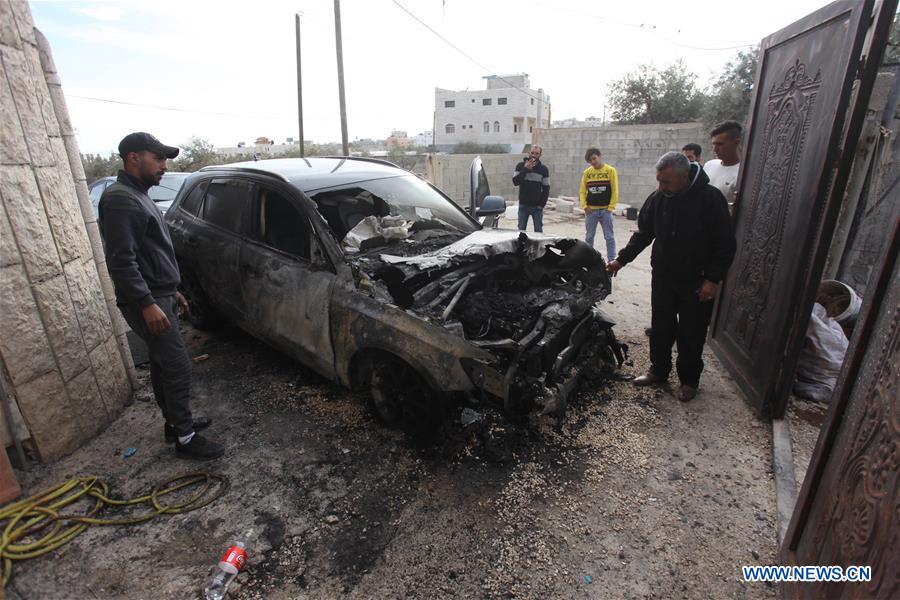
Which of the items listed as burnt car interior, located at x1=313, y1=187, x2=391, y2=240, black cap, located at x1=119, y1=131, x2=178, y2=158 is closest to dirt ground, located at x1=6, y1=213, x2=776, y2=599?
burnt car interior, located at x1=313, y1=187, x2=391, y2=240

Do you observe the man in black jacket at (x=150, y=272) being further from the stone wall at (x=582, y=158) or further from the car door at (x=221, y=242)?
the stone wall at (x=582, y=158)

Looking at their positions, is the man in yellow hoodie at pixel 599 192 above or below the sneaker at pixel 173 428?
above

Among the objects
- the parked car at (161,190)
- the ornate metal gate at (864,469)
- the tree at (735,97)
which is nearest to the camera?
the ornate metal gate at (864,469)

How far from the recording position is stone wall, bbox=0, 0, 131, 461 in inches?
97.3

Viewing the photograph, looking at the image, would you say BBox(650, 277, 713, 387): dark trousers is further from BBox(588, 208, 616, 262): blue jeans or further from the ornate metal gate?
BBox(588, 208, 616, 262): blue jeans

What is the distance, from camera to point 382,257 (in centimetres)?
311

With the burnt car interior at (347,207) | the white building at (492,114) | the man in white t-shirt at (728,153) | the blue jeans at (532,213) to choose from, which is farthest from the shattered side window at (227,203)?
the white building at (492,114)

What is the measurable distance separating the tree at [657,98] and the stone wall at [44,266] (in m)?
25.0

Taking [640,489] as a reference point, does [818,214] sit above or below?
above

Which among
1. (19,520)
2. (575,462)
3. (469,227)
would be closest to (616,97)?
(469,227)

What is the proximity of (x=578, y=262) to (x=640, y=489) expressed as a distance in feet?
5.40

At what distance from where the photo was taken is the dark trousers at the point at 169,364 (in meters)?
2.74

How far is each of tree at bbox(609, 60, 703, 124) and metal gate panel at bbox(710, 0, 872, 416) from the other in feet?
71.5

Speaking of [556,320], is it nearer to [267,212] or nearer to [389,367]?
[389,367]
